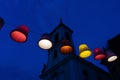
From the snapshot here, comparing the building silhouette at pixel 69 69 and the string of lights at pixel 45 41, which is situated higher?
the building silhouette at pixel 69 69

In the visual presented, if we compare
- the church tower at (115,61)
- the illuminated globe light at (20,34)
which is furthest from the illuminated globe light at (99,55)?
the church tower at (115,61)

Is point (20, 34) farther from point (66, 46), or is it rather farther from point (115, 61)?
point (115, 61)

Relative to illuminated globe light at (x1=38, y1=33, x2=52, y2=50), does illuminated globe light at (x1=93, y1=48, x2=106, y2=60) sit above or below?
above

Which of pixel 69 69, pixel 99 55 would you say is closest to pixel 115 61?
pixel 69 69

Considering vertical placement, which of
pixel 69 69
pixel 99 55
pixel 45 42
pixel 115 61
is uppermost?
pixel 69 69

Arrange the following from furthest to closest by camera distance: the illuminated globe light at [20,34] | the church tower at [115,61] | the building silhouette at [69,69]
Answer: the building silhouette at [69,69] → the church tower at [115,61] → the illuminated globe light at [20,34]

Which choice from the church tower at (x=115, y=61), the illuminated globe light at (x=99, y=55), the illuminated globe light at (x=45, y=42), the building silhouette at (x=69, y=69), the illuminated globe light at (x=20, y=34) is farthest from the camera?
the building silhouette at (x=69, y=69)

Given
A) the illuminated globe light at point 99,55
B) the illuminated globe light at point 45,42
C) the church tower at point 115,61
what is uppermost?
the church tower at point 115,61

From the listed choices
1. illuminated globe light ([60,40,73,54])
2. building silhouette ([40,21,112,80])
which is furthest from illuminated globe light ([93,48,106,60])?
building silhouette ([40,21,112,80])

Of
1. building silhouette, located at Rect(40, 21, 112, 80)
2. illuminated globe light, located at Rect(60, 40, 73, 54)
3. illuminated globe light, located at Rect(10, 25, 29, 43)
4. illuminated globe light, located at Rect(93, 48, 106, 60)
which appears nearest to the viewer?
illuminated globe light, located at Rect(10, 25, 29, 43)

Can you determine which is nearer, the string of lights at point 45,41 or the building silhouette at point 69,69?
the string of lights at point 45,41

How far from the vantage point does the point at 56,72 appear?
21.0 m

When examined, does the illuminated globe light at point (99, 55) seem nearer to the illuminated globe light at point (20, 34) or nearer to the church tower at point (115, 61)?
the illuminated globe light at point (20, 34)

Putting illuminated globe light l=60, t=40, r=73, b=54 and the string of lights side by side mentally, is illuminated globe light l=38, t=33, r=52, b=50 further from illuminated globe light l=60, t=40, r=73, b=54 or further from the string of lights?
illuminated globe light l=60, t=40, r=73, b=54
